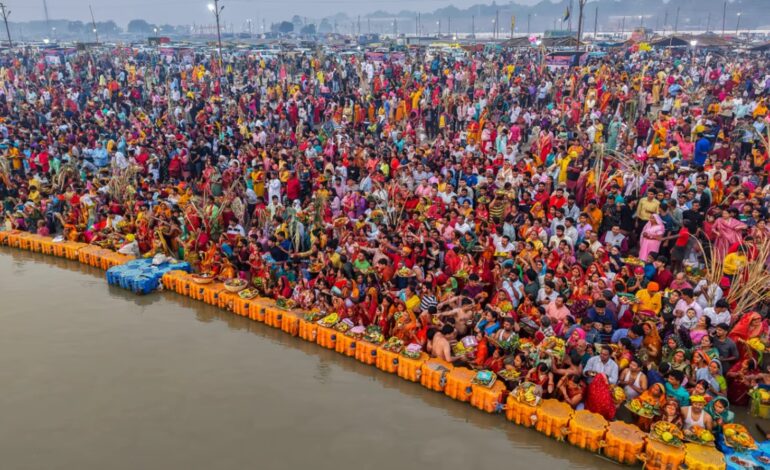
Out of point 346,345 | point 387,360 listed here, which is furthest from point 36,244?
point 387,360

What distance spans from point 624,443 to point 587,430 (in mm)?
419

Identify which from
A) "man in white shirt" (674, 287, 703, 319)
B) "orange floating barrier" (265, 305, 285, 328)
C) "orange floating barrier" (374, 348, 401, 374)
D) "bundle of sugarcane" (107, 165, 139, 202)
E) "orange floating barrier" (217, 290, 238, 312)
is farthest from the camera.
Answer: "bundle of sugarcane" (107, 165, 139, 202)

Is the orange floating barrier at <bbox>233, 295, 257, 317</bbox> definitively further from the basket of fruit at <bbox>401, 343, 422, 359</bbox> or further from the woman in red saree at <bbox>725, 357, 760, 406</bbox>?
the woman in red saree at <bbox>725, 357, 760, 406</bbox>

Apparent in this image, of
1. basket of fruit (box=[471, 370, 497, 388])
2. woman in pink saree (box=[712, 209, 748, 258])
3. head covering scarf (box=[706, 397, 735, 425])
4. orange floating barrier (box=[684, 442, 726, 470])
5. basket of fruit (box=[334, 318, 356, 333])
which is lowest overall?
orange floating barrier (box=[684, 442, 726, 470])

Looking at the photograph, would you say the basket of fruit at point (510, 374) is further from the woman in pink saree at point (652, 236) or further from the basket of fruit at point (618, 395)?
the woman in pink saree at point (652, 236)

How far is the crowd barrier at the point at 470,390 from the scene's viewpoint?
631 cm

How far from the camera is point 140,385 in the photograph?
8352 millimetres

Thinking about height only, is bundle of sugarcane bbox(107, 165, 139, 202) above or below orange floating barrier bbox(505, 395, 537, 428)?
above

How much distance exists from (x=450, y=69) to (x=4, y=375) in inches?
848

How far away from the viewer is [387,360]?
8.50 m

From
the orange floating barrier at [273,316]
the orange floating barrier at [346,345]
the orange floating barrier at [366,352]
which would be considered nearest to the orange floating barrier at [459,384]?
the orange floating barrier at [366,352]

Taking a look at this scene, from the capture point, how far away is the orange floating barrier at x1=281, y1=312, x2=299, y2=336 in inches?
379

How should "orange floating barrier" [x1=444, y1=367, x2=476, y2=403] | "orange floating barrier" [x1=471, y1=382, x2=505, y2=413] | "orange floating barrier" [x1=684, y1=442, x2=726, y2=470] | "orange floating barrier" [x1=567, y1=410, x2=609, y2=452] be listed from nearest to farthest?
"orange floating barrier" [x1=684, y1=442, x2=726, y2=470]
"orange floating barrier" [x1=567, y1=410, x2=609, y2=452]
"orange floating barrier" [x1=471, y1=382, x2=505, y2=413]
"orange floating barrier" [x1=444, y1=367, x2=476, y2=403]

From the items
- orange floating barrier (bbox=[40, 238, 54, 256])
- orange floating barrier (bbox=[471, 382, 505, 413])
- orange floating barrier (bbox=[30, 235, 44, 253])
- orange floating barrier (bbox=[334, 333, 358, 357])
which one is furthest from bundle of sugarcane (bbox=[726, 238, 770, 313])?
orange floating barrier (bbox=[30, 235, 44, 253])
